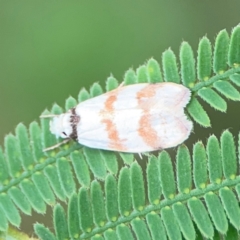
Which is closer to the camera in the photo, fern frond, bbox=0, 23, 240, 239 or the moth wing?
fern frond, bbox=0, 23, 240, 239

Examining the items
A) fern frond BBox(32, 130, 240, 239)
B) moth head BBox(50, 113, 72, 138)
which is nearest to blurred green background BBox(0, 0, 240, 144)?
moth head BBox(50, 113, 72, 138)

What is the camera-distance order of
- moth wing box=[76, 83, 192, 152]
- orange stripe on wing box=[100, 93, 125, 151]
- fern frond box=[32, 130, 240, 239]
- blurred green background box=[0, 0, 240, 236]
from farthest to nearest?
blurred green background box=[0, 0, 240, 236], orange stripe on wing box=[100, 93, 125, 151], moth wing box=[76, 83, 192, 152], fern frond box=[32, 130, 240, 239]

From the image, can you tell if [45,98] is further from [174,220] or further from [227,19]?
[174,220]

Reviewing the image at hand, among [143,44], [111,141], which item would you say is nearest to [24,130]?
[111,141]

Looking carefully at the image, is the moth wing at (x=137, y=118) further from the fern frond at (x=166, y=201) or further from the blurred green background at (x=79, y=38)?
the blurred green background at (x=79, y=38)

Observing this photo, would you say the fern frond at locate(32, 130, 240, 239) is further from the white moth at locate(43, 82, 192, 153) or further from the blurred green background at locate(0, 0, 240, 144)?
the blurred green background at locate(0, 0, 240, 144)

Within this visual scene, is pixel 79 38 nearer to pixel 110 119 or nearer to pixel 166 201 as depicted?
pixel 110 119
